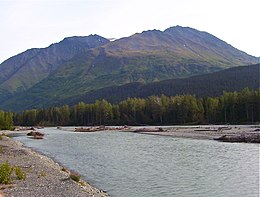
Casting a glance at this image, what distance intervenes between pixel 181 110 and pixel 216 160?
121 meters

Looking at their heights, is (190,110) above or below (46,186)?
above

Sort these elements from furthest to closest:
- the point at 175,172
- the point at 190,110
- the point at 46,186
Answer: the point at 190,110 < the point at 175,172 < the point at 46,186

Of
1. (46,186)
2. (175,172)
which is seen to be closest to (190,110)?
(175,172)

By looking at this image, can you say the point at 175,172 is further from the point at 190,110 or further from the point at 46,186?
the point at 190,110

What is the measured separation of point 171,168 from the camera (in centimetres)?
4206

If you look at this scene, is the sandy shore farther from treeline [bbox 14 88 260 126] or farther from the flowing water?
treeline [bbox 14 88 260 126]

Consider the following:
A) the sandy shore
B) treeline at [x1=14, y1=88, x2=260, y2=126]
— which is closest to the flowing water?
the sandy shore

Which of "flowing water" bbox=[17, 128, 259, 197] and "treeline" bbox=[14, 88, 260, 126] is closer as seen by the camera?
"flowing water" bbox=[17, 128, 259, 197]

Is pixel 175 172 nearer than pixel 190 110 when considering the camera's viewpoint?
Yes

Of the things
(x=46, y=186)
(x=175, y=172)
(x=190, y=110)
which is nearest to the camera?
(x=46, y=186)

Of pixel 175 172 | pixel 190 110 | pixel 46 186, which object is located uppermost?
pixel 190 110

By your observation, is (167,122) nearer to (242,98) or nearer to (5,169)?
(242,98)

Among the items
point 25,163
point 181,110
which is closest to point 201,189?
point 25,163

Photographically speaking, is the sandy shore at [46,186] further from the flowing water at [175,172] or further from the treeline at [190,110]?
the treeline at [190,110]
